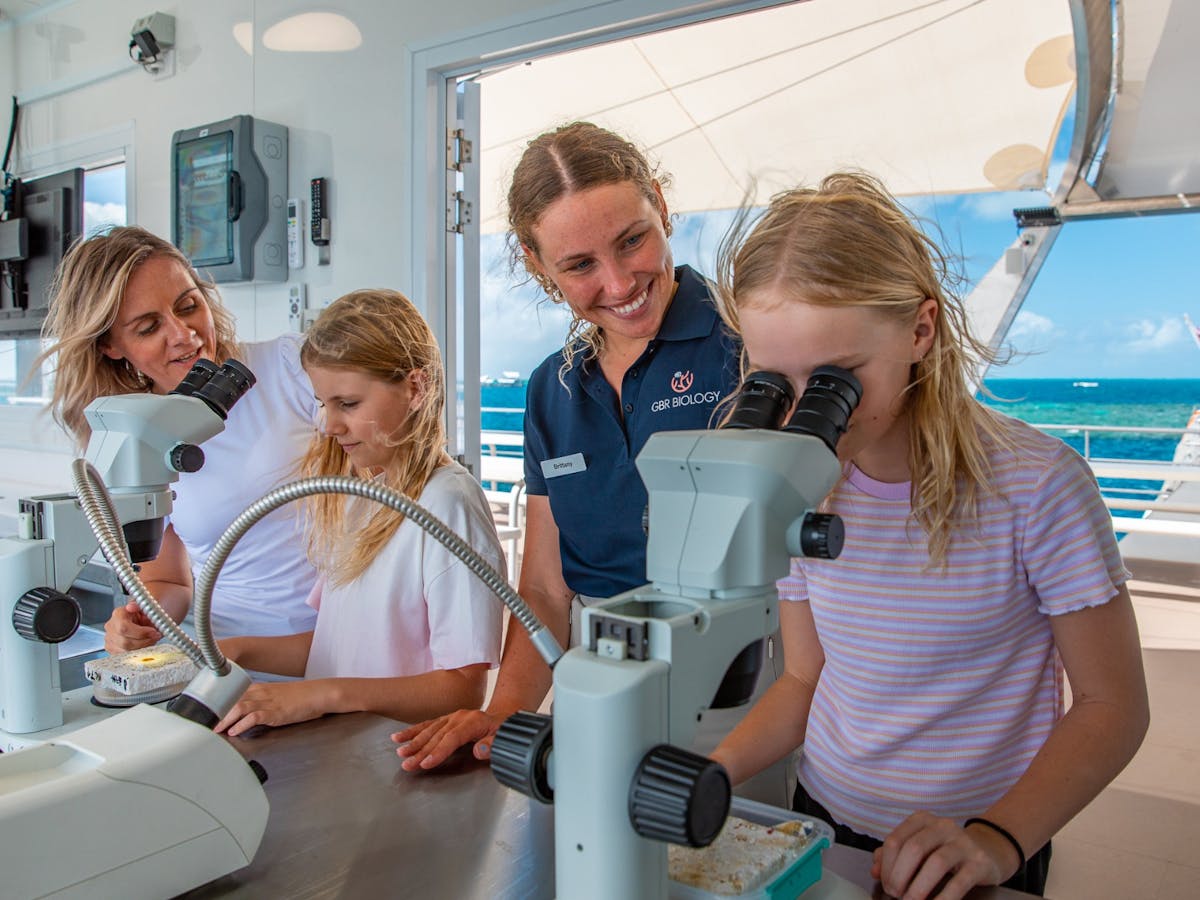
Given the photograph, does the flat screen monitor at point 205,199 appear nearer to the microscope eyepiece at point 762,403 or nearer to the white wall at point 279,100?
the white wall at point 279,100

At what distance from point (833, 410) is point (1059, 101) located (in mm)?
6428

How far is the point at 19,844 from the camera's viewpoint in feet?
2.36

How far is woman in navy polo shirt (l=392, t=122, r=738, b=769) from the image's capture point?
4.75ft

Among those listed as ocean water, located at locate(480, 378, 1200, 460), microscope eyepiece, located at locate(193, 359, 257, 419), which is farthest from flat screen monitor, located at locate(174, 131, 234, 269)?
ocean water, located at locate(480, 378, 1200, 460)

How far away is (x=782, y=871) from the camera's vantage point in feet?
2.37

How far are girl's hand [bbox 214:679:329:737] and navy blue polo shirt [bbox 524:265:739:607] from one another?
0.56m

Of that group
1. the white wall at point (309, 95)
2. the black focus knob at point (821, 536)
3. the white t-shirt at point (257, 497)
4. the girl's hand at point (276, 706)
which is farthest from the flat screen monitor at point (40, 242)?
the black focus knob at point (821, 536)

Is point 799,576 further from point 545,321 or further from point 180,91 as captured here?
point 180,91

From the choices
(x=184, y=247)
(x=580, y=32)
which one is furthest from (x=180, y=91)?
(x=580, y=32)

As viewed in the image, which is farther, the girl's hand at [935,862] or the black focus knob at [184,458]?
the black focus knob at [184,458]

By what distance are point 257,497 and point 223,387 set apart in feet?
2.20

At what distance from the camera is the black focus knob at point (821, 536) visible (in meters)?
0.61

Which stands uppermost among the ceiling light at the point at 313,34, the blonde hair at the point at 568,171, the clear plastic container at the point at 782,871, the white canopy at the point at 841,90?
the white canopy at the point at 841,90

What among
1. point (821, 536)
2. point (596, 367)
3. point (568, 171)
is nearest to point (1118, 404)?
point (596, 367)
